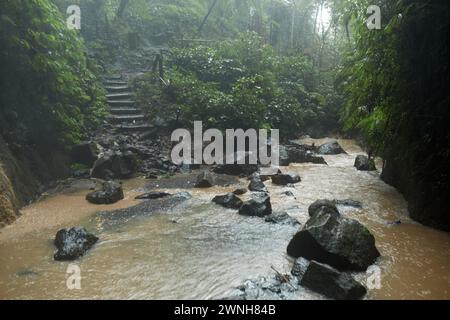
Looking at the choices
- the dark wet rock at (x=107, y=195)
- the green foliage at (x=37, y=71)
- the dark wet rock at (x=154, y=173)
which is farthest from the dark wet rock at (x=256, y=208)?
the green foliage at (x=37, y=71)

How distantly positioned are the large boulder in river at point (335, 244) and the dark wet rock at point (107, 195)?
172 inches

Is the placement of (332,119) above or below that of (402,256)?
above

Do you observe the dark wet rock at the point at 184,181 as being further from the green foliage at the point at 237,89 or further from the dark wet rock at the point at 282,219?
the green foliage at the point at 237,89

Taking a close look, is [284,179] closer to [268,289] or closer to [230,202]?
[230,202]

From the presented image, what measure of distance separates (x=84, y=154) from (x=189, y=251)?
619 cm

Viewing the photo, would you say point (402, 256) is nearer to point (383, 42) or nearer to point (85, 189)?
point (383, 42)

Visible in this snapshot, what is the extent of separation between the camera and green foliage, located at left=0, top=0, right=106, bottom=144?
877cm

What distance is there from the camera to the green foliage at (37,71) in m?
8.77

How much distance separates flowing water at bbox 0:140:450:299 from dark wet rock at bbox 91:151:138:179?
1.56m

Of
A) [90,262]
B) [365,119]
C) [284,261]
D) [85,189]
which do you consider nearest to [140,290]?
[90,262]

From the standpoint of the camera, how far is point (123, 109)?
566 inches

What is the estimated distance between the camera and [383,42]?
8.27m

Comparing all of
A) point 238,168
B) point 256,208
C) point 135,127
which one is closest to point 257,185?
point 238,168
